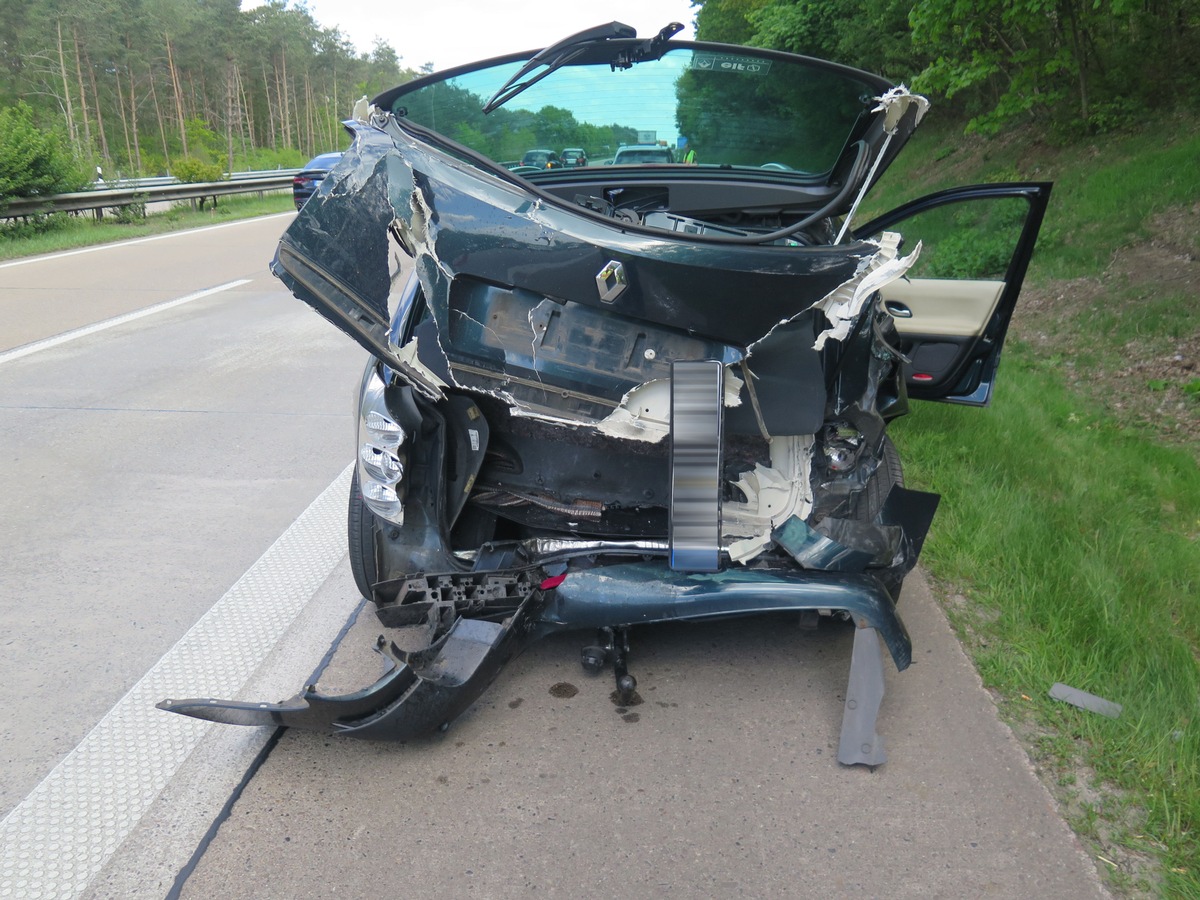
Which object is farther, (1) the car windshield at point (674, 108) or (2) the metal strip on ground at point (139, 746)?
(1) the car windshield at point (674, 108)

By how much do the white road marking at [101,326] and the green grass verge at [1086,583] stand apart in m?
6.95

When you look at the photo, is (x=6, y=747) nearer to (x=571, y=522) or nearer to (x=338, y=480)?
(x=571, y=522)

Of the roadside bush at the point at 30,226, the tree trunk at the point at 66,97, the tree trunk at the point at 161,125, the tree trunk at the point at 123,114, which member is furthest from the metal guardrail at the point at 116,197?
the tree trunk at the point at 161,125

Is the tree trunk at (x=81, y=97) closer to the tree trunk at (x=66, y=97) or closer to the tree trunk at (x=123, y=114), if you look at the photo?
the tree trunk at (x=66, y=97)

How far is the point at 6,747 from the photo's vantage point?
9.29 feet

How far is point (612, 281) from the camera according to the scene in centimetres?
273

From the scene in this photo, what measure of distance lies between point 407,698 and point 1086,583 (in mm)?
2735

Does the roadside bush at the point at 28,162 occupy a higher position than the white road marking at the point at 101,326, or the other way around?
the roadside bush at the point at 28,162

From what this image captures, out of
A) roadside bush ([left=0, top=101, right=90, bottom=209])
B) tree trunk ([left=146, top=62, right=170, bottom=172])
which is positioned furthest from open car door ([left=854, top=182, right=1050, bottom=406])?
tree trunk ([left=146, top=62, right=170, bottom=172])

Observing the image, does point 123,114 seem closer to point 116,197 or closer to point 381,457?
point 116,197

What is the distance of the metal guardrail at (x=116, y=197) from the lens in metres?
15.9

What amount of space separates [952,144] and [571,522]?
16.9 metres

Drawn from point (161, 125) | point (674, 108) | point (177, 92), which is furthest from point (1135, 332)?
point (161, 125)

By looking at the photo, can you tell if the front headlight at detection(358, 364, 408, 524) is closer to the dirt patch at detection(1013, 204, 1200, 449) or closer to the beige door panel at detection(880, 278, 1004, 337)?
the beige door panel at detection(880, 278, 1004, 337)
